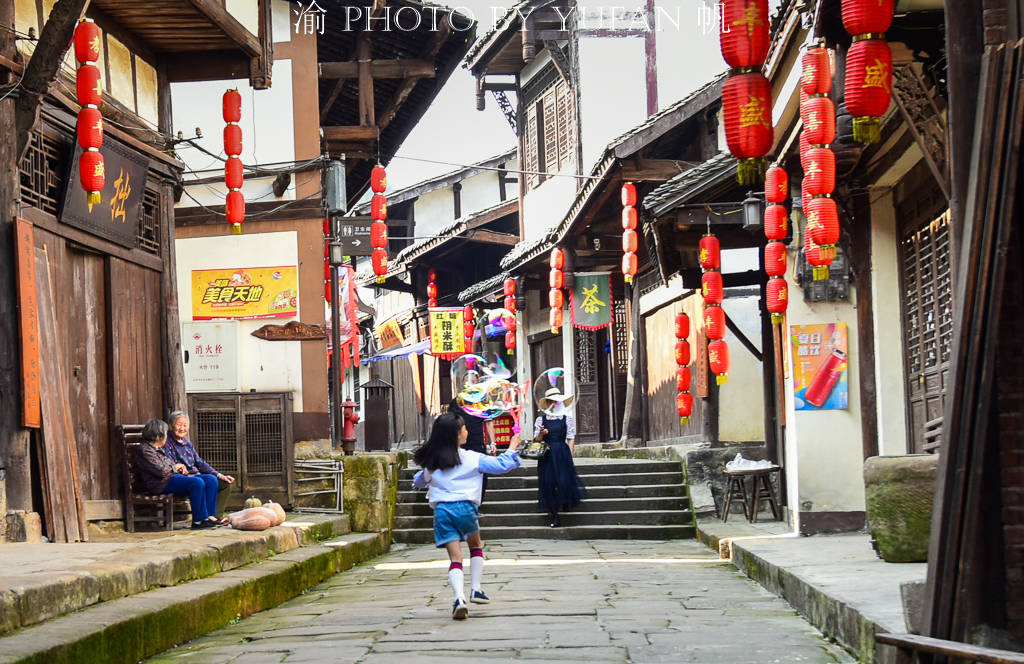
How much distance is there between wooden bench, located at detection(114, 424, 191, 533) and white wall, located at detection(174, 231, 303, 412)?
637cm

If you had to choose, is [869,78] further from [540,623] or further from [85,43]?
[85,43]

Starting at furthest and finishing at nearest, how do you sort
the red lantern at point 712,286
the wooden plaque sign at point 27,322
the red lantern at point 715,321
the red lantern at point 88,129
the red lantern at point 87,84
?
the red lantern at point 715,321 < the red lantern at point 712,286 < the red lantern at point 88,129 < the red lantern at point 87,84 < the wooden plaque sign at point 27,322

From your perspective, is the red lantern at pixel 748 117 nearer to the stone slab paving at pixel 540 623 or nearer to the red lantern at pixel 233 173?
the stone slab paving at pixel 540 623

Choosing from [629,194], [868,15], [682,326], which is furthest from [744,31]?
[629,194]

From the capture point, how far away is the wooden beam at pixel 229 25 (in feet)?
46.6

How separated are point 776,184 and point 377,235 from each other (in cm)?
1194

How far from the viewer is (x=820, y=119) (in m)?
9.97

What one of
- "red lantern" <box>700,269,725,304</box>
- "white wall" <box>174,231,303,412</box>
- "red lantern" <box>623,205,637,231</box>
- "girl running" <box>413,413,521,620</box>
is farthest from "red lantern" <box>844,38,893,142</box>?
"white wall" <box>174,231,303,412</box>

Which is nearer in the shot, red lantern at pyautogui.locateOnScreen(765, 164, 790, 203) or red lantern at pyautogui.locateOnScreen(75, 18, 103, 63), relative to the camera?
red lantern at pyautogui.locateOnScreen(75, 18, 103, 63)

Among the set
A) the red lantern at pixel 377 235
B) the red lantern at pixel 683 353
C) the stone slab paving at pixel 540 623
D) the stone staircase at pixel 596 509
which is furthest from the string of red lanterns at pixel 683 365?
the red lantern at pixel 377 235

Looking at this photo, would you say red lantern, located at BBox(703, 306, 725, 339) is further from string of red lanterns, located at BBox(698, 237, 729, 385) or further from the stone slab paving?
the stone slab paving

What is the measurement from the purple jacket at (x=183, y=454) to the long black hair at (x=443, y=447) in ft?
15.1

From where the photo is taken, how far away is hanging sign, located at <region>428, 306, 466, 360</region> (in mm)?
31000

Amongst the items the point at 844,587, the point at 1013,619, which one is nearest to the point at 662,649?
the point at 844,587
